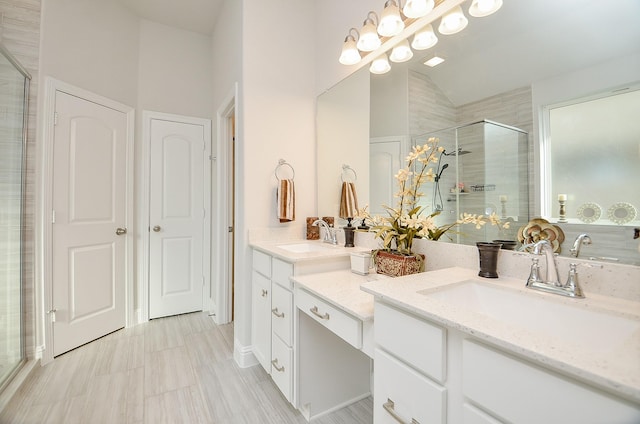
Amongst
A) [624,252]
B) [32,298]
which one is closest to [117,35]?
[32,298]

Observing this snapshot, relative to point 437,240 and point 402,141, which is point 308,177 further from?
point 437,240

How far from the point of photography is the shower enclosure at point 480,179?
1.10 m

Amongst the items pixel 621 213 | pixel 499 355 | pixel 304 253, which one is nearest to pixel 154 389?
pixel 304 253

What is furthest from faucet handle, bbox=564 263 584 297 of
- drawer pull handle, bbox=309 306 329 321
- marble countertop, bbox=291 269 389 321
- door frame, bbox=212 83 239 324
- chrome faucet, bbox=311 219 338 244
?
door frame, bbox=212 83 239 324

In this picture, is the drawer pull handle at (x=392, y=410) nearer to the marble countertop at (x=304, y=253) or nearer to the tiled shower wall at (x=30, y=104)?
the marble countertop at (x=304, y=253)

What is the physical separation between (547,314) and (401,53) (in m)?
1.44

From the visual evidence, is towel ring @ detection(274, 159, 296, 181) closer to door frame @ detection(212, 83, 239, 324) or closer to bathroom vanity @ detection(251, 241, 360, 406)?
bathroom vanity @ detection(251, 241, 360, 406)

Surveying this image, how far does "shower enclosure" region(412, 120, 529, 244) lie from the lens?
43.4 inches

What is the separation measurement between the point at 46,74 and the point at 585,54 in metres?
3.16

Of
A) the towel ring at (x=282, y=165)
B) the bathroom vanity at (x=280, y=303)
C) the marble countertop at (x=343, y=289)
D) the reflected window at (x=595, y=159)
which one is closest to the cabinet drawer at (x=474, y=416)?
the marble countertop at (x=343, y=289)

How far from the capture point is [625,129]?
0.85 meters

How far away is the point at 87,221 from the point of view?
7.81 ft

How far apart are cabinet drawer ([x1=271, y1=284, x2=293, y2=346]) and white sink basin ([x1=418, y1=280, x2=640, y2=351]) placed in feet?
2.70

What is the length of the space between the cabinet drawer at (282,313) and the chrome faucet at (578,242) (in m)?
1.19
